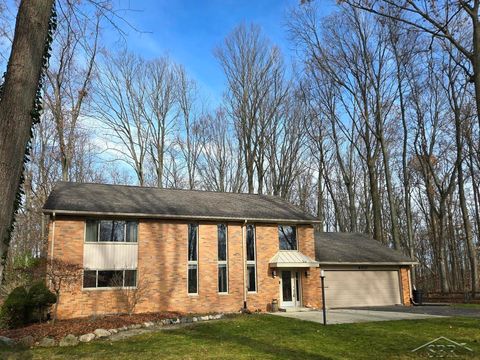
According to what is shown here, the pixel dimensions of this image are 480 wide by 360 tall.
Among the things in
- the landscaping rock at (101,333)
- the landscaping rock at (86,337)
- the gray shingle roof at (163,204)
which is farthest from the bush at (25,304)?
the landscaping rock at (86,337)

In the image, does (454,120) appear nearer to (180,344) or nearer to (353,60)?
(353,60)

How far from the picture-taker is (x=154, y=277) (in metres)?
18.2

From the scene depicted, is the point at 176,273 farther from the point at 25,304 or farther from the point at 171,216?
the point at 25,304

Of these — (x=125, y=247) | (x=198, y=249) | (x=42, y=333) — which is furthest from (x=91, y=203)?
(x=42, y=333)

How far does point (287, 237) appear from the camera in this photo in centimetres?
2164

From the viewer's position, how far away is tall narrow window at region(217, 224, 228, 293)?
19594mm

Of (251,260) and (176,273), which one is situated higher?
(251,260)

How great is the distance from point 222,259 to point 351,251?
26.0 feet

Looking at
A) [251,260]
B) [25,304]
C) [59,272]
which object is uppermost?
[251,260]

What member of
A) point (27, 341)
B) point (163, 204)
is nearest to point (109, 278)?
point (163, 204)

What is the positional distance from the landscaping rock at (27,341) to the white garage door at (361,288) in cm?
1437

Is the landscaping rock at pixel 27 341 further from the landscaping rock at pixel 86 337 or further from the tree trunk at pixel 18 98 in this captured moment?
the tree trunk at pixel 18 98

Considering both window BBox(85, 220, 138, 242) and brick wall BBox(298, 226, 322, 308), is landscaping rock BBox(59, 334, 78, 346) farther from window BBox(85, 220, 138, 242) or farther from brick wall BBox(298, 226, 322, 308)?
brick wall BBox(298, 226, 322, 308)

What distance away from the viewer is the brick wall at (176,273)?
1683cm
